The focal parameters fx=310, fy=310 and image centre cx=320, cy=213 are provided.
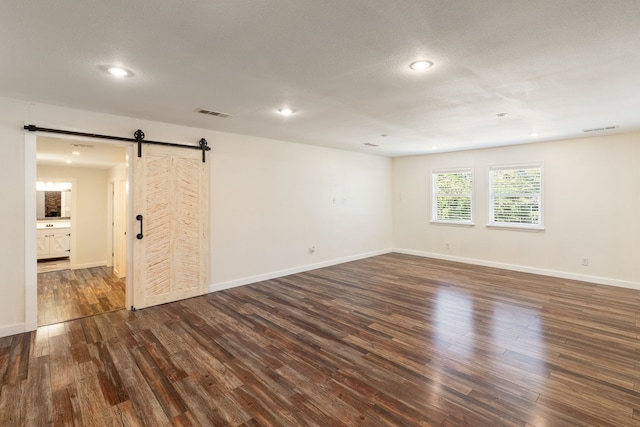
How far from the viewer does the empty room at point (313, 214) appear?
2057 mm

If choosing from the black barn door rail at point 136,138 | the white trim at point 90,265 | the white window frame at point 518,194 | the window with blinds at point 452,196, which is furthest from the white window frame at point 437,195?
the white trim at point 90,265

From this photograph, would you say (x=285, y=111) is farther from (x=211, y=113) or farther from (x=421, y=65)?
(x=421, y=65)

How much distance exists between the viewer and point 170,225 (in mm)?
4480

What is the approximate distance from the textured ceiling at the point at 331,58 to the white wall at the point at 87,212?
14.8 ft

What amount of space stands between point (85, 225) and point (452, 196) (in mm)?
8585

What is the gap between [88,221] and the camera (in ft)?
23.6

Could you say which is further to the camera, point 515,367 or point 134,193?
point 134,193

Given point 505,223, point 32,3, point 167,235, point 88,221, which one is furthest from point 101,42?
point 505,223

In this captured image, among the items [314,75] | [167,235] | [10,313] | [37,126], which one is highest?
[314,75]

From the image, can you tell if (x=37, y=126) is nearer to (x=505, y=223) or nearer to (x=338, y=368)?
(x=338, y=368)

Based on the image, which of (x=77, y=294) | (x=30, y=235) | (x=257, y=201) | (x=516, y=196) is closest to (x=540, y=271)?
(x=516, y=196)

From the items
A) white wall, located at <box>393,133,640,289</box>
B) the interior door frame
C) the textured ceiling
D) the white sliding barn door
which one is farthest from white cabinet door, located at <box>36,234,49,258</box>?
white wall, located at <box>393,133,640,289</box>

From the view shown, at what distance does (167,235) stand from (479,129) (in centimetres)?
498

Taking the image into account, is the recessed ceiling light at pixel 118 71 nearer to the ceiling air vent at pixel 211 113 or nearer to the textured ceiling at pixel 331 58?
the textured ceiling at pixel 331 58
